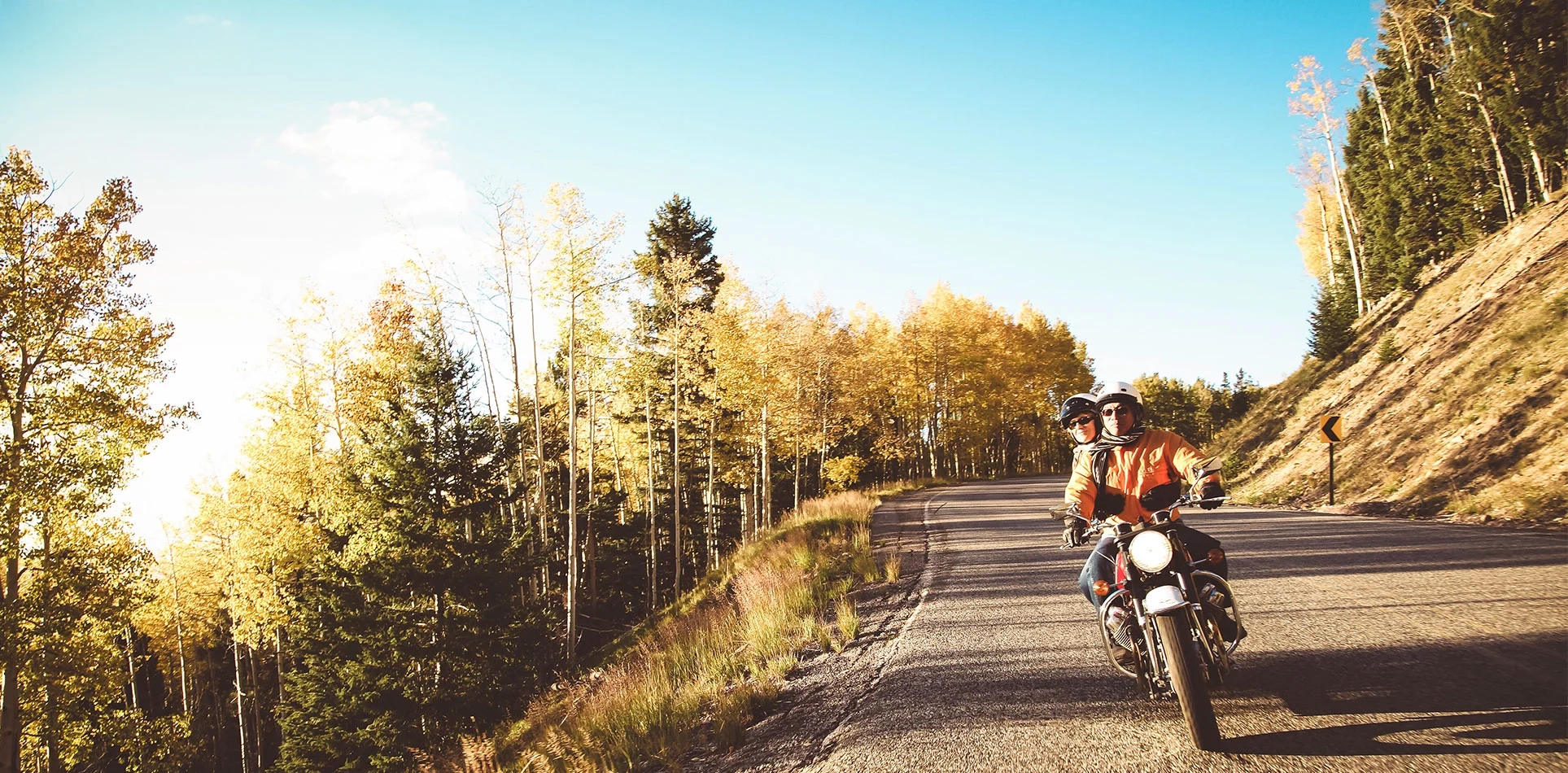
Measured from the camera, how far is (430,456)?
16.9 meters

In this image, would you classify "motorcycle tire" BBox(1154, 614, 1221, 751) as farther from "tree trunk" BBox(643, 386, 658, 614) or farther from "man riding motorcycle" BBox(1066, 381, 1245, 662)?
"tree trunk" BBox(643, 386, 658, 614)

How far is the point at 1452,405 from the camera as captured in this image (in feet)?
50.8

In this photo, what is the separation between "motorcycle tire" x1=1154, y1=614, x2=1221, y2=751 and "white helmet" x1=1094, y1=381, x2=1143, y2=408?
1259mm

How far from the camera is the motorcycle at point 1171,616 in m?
3.58

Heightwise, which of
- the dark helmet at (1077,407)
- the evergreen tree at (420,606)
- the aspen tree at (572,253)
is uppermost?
the aspen tree at (572,253)

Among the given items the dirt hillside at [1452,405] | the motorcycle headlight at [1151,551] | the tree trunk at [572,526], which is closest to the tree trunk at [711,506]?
the tree trunk at [572,526]

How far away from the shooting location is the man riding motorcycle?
4.17 meters

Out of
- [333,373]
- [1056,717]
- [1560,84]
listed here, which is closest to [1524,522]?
[1056,717]

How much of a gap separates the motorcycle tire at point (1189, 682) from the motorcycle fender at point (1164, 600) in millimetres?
64

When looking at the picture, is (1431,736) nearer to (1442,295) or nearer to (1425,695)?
(1425,695)

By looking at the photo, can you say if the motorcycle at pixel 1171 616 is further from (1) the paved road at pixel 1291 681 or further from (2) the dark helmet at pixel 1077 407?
(2) the dark helmet at pixel 1077 407

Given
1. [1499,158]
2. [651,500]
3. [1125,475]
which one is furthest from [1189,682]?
[1499,158]

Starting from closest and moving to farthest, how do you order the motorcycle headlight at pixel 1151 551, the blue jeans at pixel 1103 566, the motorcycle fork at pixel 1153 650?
the motorcycle headlight at pixel 1151 551, the motorcycle fork at pixel 1153 650, the blue jeans at pixel 1103 566

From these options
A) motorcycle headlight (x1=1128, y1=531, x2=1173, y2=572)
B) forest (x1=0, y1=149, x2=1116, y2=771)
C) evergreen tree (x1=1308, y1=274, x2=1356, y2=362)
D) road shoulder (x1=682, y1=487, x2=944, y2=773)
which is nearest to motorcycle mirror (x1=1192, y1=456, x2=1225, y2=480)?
motorcycle headlight (x1=1128, y1=531, x2=1173, y2=572)
